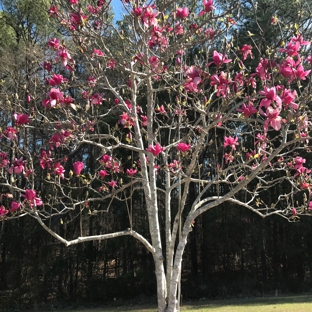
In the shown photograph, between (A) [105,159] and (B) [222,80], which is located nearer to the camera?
(B) [222,80]

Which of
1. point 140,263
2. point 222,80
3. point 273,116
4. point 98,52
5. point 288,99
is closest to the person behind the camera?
point 273,116

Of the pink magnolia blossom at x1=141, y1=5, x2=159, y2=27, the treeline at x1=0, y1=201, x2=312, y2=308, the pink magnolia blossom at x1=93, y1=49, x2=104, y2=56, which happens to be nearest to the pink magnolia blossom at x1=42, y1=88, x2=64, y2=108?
the pink magnolia blossom at x1=141, y1=5, x2=159, y2=27

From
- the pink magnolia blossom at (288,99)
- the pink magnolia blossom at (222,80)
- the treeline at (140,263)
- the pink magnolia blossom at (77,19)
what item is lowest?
the treeline at (140,263)

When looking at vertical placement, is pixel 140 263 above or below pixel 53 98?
below

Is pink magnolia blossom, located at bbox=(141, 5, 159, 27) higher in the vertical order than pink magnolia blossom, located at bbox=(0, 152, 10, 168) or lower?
higher

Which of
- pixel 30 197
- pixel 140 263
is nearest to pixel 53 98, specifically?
pixel 30 197

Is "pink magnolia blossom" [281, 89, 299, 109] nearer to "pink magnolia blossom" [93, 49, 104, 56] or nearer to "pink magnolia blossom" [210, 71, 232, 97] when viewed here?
"pink magnolia blossom" [210, 71, 232, 97]

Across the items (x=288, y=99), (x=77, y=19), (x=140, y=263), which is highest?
(x=77, y=19)

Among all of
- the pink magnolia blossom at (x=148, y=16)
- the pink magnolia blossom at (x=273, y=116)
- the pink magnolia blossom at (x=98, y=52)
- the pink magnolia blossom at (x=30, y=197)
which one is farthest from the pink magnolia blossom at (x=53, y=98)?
the pink magnolia blossom at (x=273, y=116)

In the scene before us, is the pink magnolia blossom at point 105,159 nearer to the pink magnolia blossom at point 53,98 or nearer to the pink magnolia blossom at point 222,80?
the pink magnolia blossom at point 53,98

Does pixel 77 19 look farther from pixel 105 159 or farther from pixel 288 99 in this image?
pixel 288 99

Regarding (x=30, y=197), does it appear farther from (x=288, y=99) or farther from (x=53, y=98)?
(x=288, y=99)

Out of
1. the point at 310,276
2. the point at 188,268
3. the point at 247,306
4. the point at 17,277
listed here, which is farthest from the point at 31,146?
the point at 310,276

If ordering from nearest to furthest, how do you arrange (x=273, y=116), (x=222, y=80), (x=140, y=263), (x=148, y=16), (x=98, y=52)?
(x=273, y=116)
(x=222, y=80)
(x=148, y=16)
(x=98, y=52)
(x=140, y=263)
